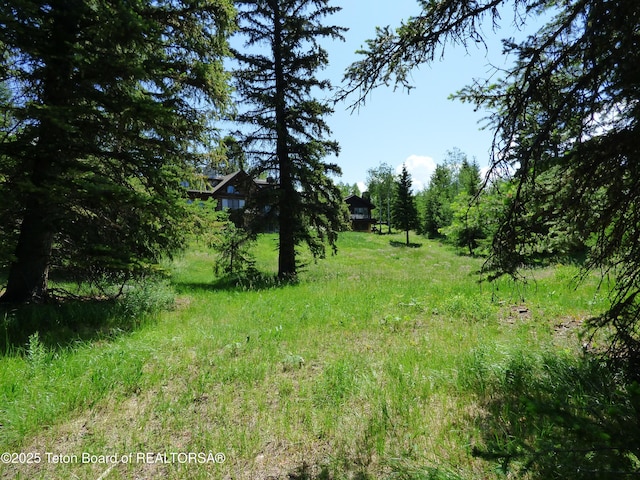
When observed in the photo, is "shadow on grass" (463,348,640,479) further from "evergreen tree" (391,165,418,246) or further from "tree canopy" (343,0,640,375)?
"evergreen tree" (391,165,418,246)

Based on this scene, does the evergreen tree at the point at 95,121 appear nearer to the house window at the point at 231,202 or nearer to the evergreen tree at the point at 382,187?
the house window at the point at 231,202

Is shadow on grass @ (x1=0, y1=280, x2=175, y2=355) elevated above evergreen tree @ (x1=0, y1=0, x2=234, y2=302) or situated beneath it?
situated beneath

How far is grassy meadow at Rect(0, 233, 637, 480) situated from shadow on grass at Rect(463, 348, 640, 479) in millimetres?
18

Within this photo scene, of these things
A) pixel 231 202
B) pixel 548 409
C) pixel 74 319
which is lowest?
pixel 74 319

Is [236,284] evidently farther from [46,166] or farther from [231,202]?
[231,202]

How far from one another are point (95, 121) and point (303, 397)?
6894mm

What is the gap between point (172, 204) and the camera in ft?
21.8

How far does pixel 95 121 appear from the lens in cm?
670

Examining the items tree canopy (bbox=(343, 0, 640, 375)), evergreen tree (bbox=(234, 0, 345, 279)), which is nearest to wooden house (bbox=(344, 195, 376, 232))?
evergreen tree (bbox=(234, 0, 345, 279))

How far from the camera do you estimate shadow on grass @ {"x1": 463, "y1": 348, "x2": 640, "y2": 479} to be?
5.50 feet

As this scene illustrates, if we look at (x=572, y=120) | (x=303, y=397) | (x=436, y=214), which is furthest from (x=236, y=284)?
(x=436, y=214)

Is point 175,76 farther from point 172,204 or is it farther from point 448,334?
point 448,334

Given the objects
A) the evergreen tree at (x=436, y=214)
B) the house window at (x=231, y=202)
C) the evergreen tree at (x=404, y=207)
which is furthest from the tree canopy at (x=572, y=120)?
the evergreen tree at (x=436, y=214)

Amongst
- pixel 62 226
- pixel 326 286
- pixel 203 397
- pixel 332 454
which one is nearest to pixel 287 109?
pixel 326 286
